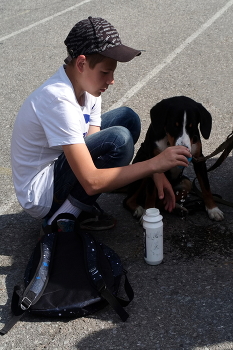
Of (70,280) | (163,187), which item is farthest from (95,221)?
(70,280)

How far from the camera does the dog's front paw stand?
13.2 feet

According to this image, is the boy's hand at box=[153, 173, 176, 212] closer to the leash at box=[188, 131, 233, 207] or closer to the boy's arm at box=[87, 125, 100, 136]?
the leash at box=[188, 131, 233, 207]

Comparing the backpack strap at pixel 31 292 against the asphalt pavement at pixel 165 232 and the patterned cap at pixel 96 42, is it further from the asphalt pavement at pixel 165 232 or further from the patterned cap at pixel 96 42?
the patterned cap at pixel 96 42

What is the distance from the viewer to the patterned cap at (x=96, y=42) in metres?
3.24

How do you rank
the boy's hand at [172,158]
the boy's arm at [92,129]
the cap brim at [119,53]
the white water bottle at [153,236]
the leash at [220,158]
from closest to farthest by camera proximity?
1. the boy's hand at [172,158]
2. the cap brim at [119,53]
3. the white water bottle at [153,236]
4. the leash at [220,158]
5. the boy's arm at [92,129]

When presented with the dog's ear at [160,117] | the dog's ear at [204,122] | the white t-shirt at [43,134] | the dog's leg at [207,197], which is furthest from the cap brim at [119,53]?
the dog's leg at [207,197]

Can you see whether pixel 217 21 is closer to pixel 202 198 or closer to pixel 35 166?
pixel 202 198

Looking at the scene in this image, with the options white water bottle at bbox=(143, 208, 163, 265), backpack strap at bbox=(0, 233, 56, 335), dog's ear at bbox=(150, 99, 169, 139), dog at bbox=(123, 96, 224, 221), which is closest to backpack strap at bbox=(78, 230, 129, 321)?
backpack strap at bbox=(0, 233, 56, 335)

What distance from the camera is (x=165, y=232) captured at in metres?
3.92

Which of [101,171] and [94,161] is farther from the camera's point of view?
[94,161]

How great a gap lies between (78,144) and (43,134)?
0.35 meters

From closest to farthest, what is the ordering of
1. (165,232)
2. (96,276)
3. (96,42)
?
1. (96,276)
2. (96,42)
3. (165,232)

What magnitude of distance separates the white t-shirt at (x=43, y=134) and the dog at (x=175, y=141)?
522 millimetres

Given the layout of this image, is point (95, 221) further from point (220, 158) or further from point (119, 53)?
point (119, 53)
